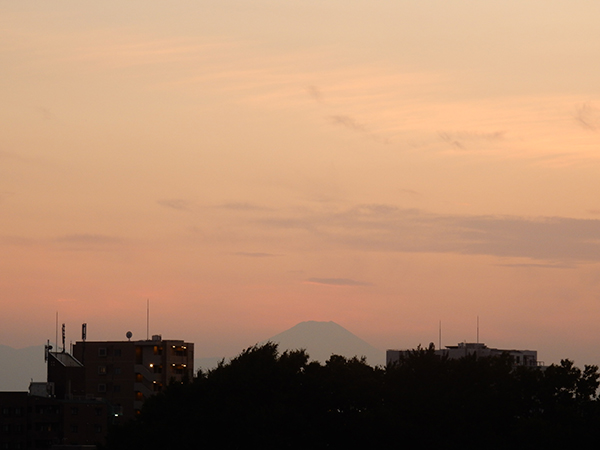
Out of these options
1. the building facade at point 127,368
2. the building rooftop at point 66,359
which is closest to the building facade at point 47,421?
the building facade at point 127,368

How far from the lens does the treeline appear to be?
191 ft

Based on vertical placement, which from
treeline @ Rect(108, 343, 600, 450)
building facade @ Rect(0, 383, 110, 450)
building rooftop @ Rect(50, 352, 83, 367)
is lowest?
building facade @ Rect(0, 383, 110, 450)

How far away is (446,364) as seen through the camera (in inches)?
2478

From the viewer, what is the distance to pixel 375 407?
203 feet

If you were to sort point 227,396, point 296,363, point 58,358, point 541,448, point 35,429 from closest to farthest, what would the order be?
point 541,448
point 227,396
point 296,363
point 35,429
point 58,358

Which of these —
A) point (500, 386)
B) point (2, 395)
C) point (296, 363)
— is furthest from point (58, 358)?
point (500, 386)

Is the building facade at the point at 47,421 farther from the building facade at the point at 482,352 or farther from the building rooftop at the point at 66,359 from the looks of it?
the building facade at the point at 482,352

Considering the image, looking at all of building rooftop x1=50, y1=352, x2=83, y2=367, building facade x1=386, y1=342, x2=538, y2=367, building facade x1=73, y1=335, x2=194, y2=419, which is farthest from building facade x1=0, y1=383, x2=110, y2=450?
building facade x1=386, y1=342, x2=538, y2=367

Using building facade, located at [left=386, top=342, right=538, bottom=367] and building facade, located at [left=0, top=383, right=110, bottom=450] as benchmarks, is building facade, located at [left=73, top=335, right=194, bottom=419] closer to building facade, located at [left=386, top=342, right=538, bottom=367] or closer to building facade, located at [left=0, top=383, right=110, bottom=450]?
building facade, located at [left=0, top=383, right=110, bottom=450]

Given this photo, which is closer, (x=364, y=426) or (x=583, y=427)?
(x=583, y=427)

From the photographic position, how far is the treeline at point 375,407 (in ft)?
191

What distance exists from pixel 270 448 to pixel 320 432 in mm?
3824

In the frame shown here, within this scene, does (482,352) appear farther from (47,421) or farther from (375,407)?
(375,407)

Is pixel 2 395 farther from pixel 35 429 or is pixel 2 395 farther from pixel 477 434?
pixel 477 434
